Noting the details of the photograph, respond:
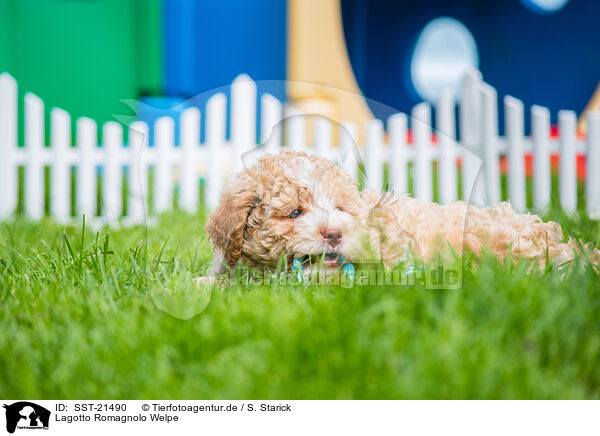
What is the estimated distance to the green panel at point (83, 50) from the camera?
6.46 metres

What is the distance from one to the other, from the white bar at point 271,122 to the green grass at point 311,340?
0.46 m

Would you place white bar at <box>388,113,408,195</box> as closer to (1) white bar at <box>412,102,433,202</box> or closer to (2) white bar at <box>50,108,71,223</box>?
(1) white bar at <box>412,102,433,202</box>

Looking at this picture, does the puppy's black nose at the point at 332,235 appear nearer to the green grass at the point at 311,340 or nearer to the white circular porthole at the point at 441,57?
the green grass at the point at 311,340

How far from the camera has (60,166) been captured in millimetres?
5164

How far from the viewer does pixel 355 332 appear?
5.21 ft

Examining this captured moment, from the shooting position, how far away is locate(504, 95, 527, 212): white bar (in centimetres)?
477

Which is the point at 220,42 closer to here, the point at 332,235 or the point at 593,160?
the point at 593,160

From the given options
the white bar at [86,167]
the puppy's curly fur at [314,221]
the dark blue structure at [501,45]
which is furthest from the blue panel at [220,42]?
the puppy's curly fur at [314,221]

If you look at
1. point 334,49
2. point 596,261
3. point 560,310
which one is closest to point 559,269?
point 596,261

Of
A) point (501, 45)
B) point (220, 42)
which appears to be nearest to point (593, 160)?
point (501, 45)

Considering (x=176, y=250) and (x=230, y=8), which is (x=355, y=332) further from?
(x=230, y=8)

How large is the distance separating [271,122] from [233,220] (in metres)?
1.58

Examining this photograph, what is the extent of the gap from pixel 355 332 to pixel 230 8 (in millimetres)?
6176
